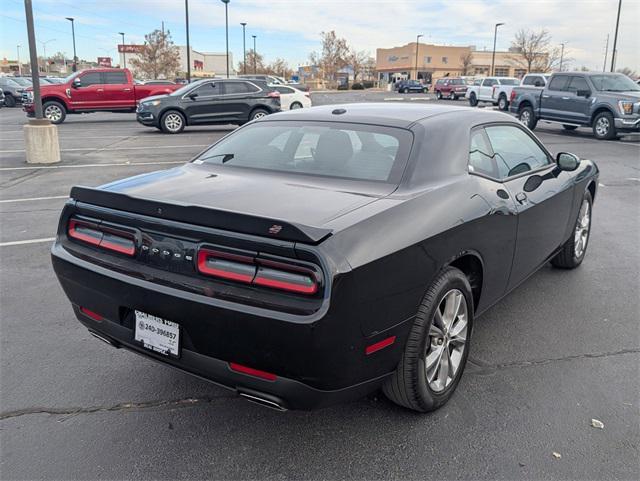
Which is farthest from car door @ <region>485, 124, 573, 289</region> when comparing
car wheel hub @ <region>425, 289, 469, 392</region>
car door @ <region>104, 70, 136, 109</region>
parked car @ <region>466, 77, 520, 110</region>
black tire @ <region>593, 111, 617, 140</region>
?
parked car @ <region>466, 77, 520, 110</region>

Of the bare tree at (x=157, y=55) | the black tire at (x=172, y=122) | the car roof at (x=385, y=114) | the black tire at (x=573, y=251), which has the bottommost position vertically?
the black tire at (x=573, y=251)

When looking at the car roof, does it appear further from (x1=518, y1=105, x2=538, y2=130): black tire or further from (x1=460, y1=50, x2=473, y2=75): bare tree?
(x1=460, y1=50, x2=473, y2=75): bare tree

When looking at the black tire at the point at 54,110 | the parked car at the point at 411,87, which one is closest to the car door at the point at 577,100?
the black tire at the point at 54,110

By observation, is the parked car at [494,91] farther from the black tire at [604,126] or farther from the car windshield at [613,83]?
the black tire at [604,126]

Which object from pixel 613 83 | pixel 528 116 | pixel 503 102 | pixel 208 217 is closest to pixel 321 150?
pixel 208 217

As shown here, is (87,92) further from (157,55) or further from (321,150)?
(157,55)

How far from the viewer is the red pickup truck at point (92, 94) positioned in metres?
20.8

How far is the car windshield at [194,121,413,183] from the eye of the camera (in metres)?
3.28

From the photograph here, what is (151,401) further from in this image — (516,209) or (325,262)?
(516,209)

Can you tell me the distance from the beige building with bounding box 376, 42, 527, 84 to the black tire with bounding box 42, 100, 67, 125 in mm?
81282

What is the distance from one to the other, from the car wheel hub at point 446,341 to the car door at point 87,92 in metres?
21.1

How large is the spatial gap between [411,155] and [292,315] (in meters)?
1.38

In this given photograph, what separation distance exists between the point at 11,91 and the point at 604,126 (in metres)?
31.2

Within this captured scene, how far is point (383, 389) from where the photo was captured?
288 cm
